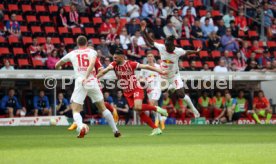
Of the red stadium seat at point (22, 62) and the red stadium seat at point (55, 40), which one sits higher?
the red stadium seat at point (55, 40)

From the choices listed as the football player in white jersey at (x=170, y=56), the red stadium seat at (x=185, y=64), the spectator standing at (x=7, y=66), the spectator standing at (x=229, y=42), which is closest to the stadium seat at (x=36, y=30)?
the spectator standing at (x=7, y=66)

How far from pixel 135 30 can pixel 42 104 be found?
17.7ft

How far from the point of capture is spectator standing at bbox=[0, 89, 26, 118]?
28.2 m

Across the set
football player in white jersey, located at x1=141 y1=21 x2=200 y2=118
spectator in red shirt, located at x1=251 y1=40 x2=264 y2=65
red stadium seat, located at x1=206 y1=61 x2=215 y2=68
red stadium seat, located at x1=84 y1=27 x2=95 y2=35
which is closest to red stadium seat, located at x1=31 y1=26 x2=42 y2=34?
red stadium seat, located at x1=84 y1=27 x2=95 y2=35

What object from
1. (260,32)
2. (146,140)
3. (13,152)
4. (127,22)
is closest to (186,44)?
(127,22)

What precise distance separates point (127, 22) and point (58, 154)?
19.6 meters

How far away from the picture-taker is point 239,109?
1232 inches

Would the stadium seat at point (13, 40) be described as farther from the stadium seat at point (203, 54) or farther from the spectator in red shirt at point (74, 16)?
the stadium seat at point (203, 54)

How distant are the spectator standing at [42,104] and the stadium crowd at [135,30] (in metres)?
1.05

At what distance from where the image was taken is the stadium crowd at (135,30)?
29.7 metres

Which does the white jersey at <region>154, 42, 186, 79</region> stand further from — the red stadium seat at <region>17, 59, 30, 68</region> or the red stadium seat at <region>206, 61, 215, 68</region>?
the red stadium seat at <region>206, 61, 215, 68</region>

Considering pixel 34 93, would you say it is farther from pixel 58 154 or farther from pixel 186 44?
pixel 58 154

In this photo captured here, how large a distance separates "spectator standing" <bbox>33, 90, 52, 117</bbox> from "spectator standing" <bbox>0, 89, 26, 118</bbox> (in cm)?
58

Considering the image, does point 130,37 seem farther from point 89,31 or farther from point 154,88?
point 154,88
